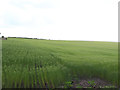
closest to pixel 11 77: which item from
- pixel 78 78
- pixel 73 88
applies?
pixel 73 88

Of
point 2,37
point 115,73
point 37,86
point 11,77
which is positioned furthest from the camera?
point 2,37

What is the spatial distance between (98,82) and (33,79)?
4455mm

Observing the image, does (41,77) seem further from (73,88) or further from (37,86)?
(73,88)

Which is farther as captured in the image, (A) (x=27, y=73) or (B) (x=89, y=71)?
(B) (x=89, y=71)

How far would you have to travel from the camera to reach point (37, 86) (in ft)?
22.5

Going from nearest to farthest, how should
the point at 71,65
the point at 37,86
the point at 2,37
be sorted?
the point at 37,86
the point at 71,65
the point at 2,37

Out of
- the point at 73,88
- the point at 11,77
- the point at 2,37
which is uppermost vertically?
the point at 2,37

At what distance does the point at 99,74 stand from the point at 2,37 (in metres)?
51.4

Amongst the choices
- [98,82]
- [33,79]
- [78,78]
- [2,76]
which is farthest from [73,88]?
[2,76]

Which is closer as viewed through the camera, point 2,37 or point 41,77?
point 41,77

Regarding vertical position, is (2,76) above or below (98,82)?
above

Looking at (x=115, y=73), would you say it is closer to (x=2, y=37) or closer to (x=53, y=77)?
(x=53, y=77)

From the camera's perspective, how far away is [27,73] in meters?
7.80

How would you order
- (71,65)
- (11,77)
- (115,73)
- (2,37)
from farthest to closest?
1. (2,37)
2. (71,65)
3. (115,73)
4. (11,77)
